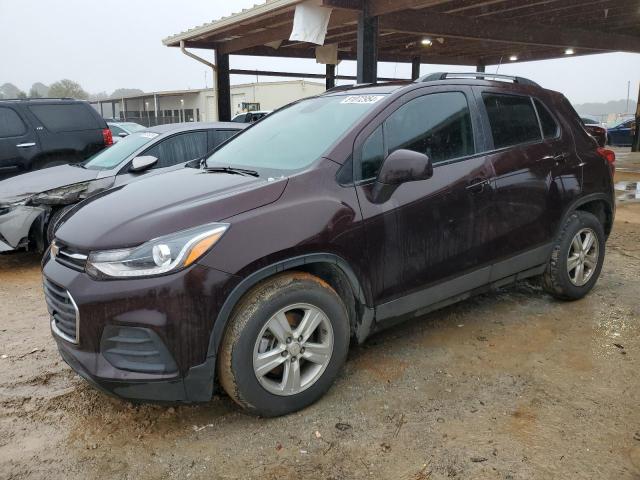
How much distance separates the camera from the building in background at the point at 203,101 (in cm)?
3747

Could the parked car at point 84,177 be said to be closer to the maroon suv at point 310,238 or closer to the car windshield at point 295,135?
the car windshield at point 295,135

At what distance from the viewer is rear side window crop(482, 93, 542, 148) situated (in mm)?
3680

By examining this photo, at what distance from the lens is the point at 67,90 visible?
223 ft

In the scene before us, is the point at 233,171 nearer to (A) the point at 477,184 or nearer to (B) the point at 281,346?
(B) the point at 281,346

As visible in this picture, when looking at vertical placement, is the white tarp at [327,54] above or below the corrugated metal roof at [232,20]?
below

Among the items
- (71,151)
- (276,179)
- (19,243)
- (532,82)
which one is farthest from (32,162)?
(532,82)

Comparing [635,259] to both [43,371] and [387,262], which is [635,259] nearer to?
[387,262]

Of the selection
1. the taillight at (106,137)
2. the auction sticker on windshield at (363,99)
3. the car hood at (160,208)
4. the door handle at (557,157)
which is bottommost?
the car hood at (160,208)

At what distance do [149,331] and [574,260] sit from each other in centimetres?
341

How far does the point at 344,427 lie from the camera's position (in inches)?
106

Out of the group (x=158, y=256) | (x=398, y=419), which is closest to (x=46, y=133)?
(x=158, y=256)

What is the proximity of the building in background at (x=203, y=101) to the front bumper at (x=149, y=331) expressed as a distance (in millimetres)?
30696

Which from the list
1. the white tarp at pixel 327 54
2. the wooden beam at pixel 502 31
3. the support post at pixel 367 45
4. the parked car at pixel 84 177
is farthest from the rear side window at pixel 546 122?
the white tarp at pixel 327 54

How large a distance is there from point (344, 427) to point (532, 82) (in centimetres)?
308
